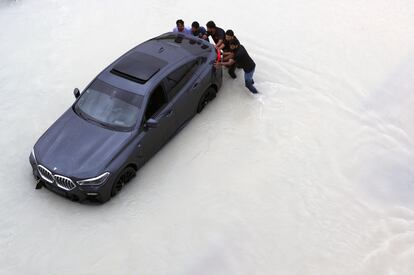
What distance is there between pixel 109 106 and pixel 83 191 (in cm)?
158

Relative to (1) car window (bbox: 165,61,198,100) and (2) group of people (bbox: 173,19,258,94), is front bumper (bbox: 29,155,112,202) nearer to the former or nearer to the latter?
(1) car window (bbox: 165,61,198,100)

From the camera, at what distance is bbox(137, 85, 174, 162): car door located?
8.09 m

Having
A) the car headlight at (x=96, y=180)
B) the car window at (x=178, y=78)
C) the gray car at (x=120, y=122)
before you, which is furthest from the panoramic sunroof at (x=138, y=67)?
the car headlight at (x=96, y=180)

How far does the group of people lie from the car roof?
20.2 inches

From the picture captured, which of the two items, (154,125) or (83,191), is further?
(154,125)

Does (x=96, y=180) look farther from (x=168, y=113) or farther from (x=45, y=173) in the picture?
(x=168, y=113)

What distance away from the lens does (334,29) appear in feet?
39.1

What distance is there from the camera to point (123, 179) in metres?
8.02

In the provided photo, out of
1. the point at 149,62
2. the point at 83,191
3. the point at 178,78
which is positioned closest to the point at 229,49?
the point at 178,78

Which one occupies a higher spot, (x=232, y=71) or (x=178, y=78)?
(x=178, y=78)

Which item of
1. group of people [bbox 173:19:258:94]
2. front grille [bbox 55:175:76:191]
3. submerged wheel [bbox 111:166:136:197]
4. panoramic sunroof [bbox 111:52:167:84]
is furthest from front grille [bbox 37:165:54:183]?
group of people [bbox 173:19:258:94]

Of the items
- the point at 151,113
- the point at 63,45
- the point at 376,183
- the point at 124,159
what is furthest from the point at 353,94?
the point at 63,45

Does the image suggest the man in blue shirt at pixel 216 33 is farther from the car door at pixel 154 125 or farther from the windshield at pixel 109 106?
the windshield at pixel 109 106

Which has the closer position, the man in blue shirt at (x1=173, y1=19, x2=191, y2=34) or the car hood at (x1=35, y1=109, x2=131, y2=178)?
the car hood at (x1=35, y1=109, x2=131, y2=178)
